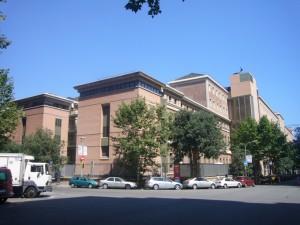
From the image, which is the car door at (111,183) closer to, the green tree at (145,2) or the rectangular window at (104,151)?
the rectangular window at (104,151)

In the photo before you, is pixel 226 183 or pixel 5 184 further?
pixel 226 183

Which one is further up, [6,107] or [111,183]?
[6,107]

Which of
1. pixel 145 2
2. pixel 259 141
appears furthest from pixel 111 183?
pixel 259 141

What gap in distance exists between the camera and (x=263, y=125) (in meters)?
53.2

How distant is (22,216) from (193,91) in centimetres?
5773

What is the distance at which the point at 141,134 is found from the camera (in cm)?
3509

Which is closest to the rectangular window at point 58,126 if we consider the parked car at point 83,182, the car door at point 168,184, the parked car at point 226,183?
the parked car at point 83,182

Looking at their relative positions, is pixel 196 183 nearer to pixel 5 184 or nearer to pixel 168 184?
pixel 168 184

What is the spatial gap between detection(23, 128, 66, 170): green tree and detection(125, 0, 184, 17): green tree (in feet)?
116

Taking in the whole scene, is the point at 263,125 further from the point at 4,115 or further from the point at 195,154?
the point at 4,115

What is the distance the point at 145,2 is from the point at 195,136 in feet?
99.7

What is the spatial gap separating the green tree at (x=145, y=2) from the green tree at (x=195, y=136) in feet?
98.0

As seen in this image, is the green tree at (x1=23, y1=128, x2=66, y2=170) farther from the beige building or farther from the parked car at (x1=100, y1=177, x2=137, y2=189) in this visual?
the beige building

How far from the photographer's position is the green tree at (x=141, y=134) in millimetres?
33938
